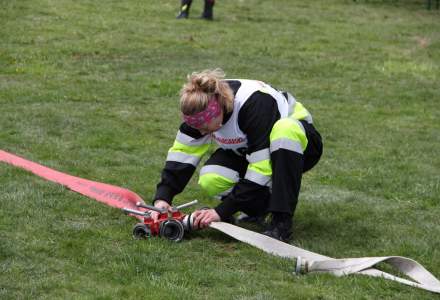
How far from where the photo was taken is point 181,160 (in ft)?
20.0

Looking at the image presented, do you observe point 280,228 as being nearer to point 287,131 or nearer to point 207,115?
point 287,131

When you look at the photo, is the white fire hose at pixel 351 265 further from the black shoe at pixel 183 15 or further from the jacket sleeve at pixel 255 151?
the black shoe at pixel 183 15

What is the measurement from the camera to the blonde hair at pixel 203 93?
550 cm

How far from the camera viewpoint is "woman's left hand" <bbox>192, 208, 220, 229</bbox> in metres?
5.79

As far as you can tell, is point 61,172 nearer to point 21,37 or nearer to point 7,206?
point 7,206

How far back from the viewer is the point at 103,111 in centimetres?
1078

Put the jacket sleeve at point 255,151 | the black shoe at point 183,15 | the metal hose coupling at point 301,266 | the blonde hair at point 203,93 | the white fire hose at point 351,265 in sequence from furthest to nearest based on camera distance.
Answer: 1. the black shoe at point 183,15
2. the jacket sleeve at point 255,151
3. the blonde hair at point 203,93
4. the metal hose coupling at point 301,266
5. the white fire hose at point 351,265

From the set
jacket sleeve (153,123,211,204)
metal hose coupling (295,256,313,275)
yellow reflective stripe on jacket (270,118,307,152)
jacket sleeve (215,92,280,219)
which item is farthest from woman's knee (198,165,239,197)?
metal hose coupling (295,256,313,275)

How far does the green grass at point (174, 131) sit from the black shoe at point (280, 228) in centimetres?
16

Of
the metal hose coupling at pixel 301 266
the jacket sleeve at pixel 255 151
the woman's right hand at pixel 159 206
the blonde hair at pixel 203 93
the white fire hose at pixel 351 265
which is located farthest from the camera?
the woman's right hand at pixel 159 206

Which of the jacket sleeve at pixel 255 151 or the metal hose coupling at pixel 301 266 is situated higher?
the jacket sleeve at pixel 255 151

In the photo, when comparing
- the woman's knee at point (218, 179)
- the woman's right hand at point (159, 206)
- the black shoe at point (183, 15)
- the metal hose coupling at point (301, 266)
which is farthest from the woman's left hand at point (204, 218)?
the black shoe at point (183, 15)

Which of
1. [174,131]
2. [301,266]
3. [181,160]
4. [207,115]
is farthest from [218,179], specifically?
[174,131]

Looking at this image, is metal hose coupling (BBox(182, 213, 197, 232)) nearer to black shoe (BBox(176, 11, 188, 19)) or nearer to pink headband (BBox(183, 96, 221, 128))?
pink headband (BBox(183, 96, 221, 128))
